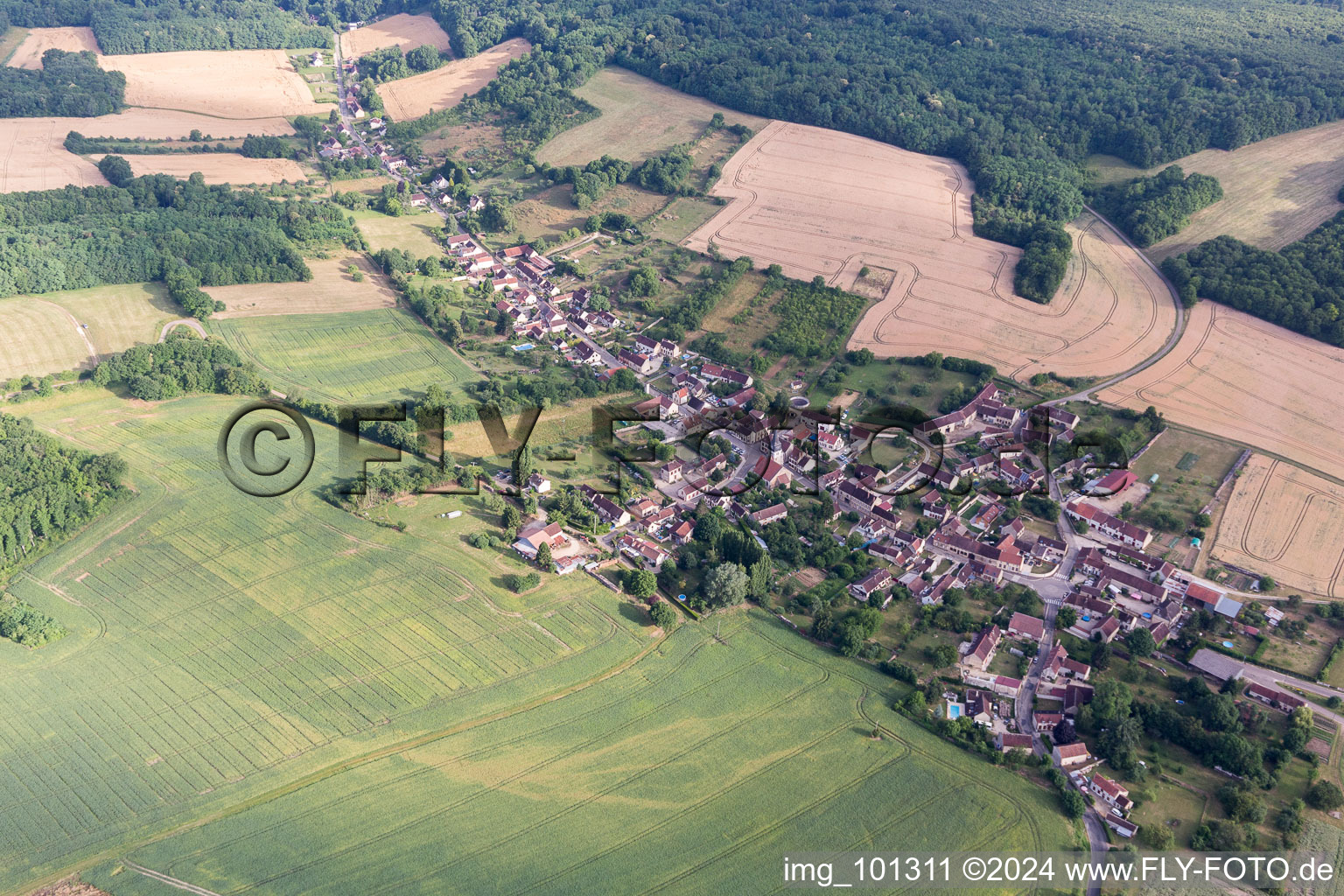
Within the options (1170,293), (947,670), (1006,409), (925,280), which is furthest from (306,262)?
(1170,293)

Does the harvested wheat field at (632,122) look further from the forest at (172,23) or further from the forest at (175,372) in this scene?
the forest at (172,23)

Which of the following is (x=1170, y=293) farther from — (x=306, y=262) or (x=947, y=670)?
(x=306, y=262)

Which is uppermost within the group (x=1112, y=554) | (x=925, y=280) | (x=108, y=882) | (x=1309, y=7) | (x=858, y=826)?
(x=1309, y=7)

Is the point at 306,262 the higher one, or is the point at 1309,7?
the point at 1309,7

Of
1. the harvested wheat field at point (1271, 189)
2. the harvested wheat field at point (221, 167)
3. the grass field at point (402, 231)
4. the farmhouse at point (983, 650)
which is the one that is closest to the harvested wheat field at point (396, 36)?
the harvested wheat field at point (221, 167)

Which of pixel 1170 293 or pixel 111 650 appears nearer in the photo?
pixel 111 650

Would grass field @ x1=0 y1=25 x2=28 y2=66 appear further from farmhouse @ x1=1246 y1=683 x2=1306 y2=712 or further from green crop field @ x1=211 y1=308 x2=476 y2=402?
farmhouse @ x1=1246 y1=683 x2=1306 y2=712

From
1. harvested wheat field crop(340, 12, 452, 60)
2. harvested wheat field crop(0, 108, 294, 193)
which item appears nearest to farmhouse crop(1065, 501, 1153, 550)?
harvested wheat field crop(0, 108, 294, 193)
